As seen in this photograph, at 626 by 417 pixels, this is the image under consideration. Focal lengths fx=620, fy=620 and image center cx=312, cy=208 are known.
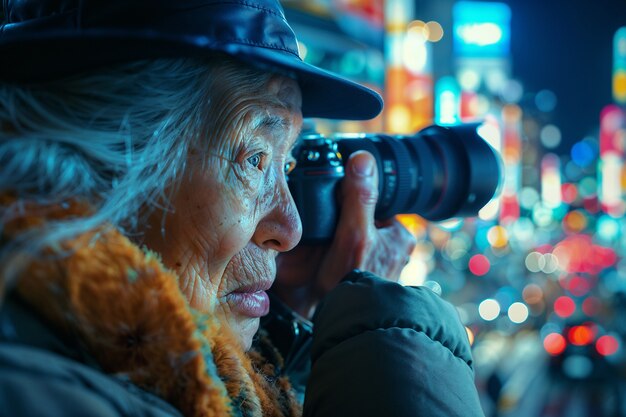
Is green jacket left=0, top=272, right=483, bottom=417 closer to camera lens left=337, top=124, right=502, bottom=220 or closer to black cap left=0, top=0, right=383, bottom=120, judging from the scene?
black cap left=0, top=0, right=383, bottom=120

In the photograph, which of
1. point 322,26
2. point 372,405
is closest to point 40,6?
point 372,405

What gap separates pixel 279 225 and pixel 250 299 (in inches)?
5.4

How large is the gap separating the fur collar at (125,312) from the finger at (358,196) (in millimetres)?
700

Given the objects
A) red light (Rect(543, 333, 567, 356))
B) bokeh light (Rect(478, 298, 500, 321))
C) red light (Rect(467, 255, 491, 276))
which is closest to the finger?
red light (Rect(543, 333, 567, 356))

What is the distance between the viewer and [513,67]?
2922 cm

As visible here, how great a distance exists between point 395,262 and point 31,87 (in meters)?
0.97

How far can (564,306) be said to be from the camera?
10109mm

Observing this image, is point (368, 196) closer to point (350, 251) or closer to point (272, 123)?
point (350, 251)

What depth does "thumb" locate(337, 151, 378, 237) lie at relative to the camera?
1.36 m

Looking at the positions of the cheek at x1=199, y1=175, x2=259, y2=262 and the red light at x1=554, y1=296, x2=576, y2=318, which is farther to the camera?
the red light at x1=554, y1=296, x2=576, y2=318

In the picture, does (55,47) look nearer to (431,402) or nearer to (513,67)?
(431,402)

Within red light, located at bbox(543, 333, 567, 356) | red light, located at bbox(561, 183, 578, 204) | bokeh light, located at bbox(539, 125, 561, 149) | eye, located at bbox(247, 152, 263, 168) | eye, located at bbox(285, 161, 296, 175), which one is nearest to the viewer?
eye, located at bbox(247, 152, 263, 168)

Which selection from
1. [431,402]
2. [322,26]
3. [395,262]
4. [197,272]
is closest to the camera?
[431,402]

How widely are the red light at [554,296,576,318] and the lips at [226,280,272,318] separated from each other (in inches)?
382
